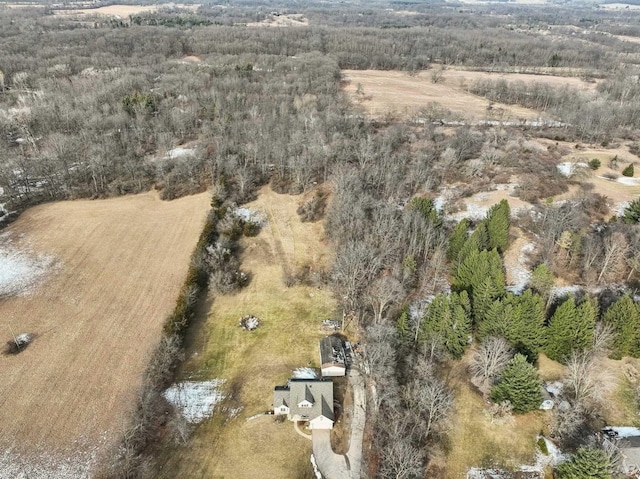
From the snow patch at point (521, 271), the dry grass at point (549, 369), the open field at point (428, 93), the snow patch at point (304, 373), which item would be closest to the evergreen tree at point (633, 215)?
the snow patch at point (521, 271)

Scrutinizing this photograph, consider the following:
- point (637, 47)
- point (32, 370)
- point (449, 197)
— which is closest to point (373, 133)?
point (449, 197)

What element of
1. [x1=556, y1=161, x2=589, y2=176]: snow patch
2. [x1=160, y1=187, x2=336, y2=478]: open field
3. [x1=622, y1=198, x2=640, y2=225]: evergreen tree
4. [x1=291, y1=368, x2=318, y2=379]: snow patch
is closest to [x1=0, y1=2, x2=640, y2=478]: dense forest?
[x1=622, y1=198, x2=640, y2=225]: evergreen tree

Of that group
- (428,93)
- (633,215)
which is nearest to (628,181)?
(633,215)

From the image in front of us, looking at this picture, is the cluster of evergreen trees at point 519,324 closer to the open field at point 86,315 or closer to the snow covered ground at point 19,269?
the open field at point 86,315

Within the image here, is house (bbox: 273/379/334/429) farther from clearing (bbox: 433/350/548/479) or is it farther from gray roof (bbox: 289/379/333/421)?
clearing (bbox: 433/350/548/479)

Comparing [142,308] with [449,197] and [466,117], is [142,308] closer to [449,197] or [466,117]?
[449,197]

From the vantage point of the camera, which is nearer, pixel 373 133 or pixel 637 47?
pixel 373 133
